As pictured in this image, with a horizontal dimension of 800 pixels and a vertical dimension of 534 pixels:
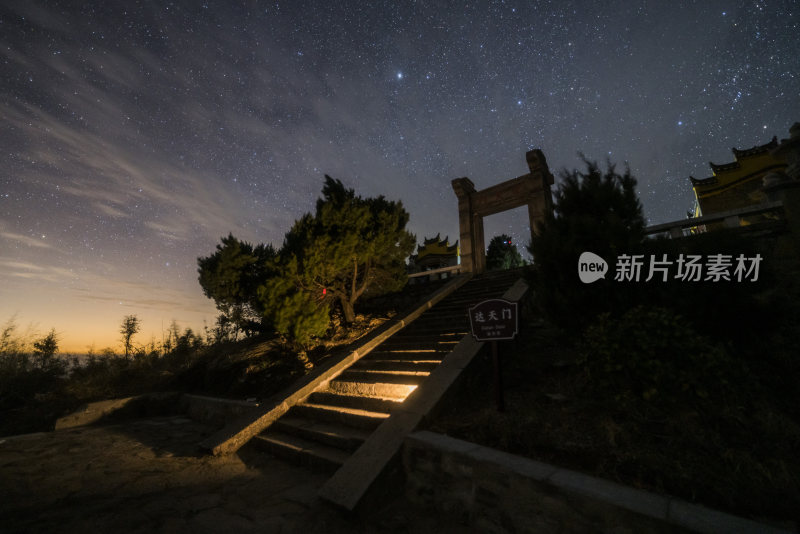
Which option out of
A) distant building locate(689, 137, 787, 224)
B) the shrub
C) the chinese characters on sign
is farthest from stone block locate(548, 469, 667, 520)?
distant building locate(689, 137, 787, 224)

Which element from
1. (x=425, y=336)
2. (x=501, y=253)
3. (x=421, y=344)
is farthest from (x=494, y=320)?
(x=501, y=253)

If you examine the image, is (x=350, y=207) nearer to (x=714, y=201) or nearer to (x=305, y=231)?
(x=305, y=231)

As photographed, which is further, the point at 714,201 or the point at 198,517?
the point at 714,201

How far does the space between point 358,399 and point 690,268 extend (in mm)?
5322

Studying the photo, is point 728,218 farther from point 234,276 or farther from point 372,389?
point 234,276

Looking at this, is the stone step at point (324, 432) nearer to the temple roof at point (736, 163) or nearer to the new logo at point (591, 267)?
the new logo at point (591, 267)

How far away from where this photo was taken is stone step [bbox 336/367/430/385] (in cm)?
562

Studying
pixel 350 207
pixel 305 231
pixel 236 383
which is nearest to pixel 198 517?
pixel 236 383

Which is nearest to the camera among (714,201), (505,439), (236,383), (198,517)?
(198,517)

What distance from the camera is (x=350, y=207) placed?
9.17 m

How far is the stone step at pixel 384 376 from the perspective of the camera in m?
5.62

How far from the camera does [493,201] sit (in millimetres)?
13031

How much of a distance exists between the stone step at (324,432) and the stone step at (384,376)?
1116 millimetres

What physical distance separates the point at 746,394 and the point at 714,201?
62.3 ft
